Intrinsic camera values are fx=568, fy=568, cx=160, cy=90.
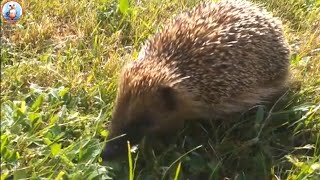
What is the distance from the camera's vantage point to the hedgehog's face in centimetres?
331

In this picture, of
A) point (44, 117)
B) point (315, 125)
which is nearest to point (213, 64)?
point (315, 125)

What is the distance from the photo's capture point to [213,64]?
3572mm

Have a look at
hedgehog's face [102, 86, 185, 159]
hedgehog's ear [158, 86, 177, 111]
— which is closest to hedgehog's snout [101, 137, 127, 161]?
hedgehog's face [102, 86, 185, 159]

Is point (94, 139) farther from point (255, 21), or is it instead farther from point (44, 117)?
point (255, 21)

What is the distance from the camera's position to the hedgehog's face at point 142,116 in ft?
10.9

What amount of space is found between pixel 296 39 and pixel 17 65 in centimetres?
227

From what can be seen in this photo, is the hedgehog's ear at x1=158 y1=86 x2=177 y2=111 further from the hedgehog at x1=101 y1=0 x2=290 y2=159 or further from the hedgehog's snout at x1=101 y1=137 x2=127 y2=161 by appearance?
the hedgehog's snout at x1=101 y1=137 x2=127 y2=161
